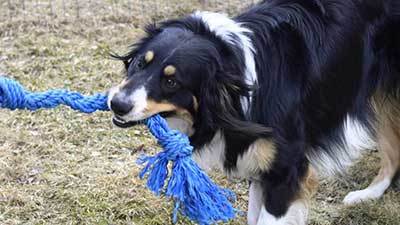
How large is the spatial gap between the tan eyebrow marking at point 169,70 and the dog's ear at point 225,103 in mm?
135

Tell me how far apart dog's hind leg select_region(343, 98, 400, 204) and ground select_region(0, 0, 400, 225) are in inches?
2.7

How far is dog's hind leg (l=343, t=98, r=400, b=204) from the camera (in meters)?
3.76

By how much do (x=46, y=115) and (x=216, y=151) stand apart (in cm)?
192

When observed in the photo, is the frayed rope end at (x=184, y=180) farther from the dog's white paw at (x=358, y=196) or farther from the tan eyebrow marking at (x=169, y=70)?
the dog's white paw at (x=358, y=196)

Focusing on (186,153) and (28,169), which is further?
(28,169)

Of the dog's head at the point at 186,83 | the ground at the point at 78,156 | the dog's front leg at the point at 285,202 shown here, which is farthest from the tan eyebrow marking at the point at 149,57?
the ground at the point at 78,156

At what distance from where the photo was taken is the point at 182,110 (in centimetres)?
275

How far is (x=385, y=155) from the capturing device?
13.0ft

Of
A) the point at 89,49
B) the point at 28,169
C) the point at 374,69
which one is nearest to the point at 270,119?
the point at 374,69

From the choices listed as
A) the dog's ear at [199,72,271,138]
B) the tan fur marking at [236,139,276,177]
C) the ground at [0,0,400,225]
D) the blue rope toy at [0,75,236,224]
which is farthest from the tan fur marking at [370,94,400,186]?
the blue rope toy at [0,75,236,224]

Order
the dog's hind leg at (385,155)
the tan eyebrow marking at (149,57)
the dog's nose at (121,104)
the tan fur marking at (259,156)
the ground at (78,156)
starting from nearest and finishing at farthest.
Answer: the dog's nose at (121,104), the tan eyebrow marking at (149,57), the tan fur marking at (259,156), the ground at (78,156), the dog's hind leg at (385,155)

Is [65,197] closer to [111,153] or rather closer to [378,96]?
[111,153]

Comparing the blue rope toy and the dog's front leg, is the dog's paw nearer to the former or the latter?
the dog's front leg

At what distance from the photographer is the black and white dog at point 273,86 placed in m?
2.72
